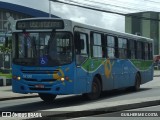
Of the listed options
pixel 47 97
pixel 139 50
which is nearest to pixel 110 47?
pixel 47 97

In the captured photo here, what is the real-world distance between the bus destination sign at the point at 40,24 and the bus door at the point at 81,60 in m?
0.83

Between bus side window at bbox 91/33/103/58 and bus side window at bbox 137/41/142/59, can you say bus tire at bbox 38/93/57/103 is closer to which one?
bus side window at bbox 91/33/103/58

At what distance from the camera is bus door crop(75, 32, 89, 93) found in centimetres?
1709

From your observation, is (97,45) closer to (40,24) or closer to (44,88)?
(40,24)

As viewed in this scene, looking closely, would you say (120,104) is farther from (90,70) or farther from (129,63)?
(129,63)

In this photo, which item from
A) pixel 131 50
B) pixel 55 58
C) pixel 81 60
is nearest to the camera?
pixel 55 58

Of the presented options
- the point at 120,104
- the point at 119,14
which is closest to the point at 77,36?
the point at 120,104

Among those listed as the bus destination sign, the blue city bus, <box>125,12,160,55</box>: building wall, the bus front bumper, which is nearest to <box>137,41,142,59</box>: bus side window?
the blue city bus

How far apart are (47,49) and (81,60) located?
151 centimetres

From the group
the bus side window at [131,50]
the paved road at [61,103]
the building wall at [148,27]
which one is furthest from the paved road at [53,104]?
the building wall at [148,27]

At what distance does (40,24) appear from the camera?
17031mm

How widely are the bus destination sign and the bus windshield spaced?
233mm

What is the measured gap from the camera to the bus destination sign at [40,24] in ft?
55.3

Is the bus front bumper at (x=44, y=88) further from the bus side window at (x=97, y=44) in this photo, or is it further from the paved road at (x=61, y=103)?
the bus side window at (x=97, y=44)
